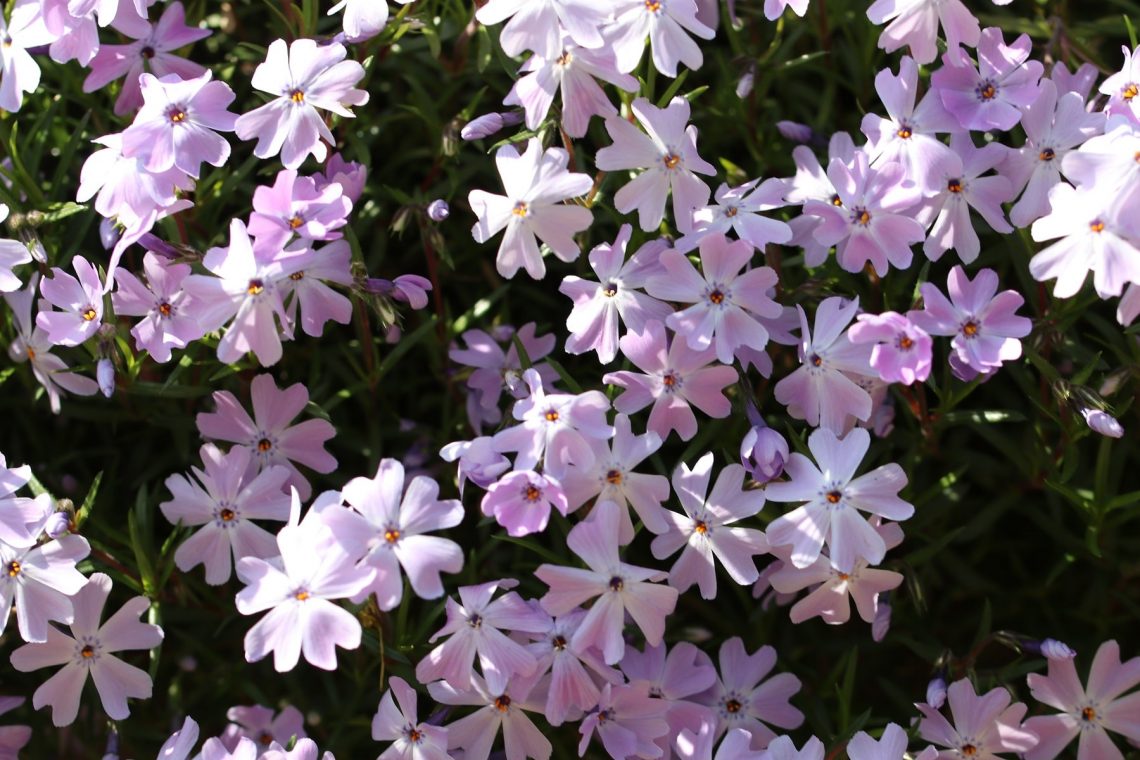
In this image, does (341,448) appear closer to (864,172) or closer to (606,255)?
(606,255)

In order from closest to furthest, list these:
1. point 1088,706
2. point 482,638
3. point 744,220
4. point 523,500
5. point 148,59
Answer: point 523,500
point 482,638
point 744,220
point 1088,706
point 148,59

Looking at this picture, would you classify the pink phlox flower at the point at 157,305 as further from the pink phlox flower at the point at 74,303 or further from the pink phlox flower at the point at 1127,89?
the pink phlox flower at the point at 1127,89

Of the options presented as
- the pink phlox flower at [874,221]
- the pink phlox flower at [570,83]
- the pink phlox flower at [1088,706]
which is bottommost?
the pink phlox flower at [1088,706]

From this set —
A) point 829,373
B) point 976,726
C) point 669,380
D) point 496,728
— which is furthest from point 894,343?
point 496,728

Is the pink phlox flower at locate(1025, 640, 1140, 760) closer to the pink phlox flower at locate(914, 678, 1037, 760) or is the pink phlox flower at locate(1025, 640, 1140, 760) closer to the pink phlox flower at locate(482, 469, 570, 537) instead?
the pink phlox flower at locate(914, 678, 1037, 760)

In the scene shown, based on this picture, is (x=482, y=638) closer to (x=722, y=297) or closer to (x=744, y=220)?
(x=722, y=297)

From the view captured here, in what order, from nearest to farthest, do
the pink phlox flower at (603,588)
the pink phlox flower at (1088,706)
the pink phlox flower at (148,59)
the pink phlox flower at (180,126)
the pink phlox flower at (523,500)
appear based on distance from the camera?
the pink phlox flower at (523,500) → the pink phlox flower at (603,588) → the pink phlox flower at (180,126) → the pink phlox flower at (1088,706) → the pink phlox flower at (148,59)

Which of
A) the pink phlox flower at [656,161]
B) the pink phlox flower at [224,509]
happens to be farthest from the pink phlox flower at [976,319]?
the pink phlox flower at [224,509]
